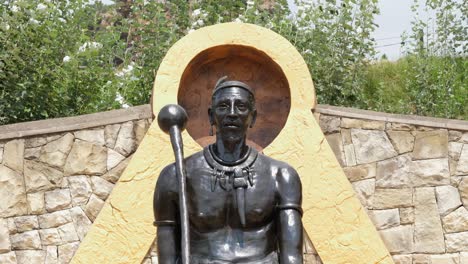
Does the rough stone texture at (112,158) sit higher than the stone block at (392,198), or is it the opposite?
the rough stone texture at (112,158)

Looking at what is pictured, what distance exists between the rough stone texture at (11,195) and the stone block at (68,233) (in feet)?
1.02

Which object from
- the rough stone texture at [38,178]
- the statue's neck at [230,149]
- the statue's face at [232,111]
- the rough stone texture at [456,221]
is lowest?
the statue's neck at [230,149]

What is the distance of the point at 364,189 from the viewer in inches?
333

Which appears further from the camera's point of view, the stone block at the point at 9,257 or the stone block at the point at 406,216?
the stone block at the point at 406,216

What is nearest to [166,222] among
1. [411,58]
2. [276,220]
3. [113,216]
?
[276,220]

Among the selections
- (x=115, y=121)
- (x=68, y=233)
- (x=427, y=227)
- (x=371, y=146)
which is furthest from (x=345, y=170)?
(x=68, y=233)

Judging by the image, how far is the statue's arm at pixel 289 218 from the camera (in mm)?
4582

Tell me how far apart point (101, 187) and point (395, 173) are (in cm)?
232

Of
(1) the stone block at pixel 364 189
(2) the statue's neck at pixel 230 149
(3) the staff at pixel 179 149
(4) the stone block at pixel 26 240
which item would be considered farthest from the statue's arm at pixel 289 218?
(4) the stone block at pixel 26 240

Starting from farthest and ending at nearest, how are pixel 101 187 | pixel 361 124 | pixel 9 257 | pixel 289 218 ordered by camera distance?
pixel 361 124
pixel 101 187
pixel 9 257
pixel 289 218

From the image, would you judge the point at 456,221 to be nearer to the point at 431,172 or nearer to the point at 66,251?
the point at 431,172

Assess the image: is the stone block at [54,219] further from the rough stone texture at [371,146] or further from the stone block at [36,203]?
the rough stone texture at [371,146]

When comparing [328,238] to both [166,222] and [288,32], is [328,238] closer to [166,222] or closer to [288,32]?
[288,32]

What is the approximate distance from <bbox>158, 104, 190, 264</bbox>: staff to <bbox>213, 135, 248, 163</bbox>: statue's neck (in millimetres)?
172
